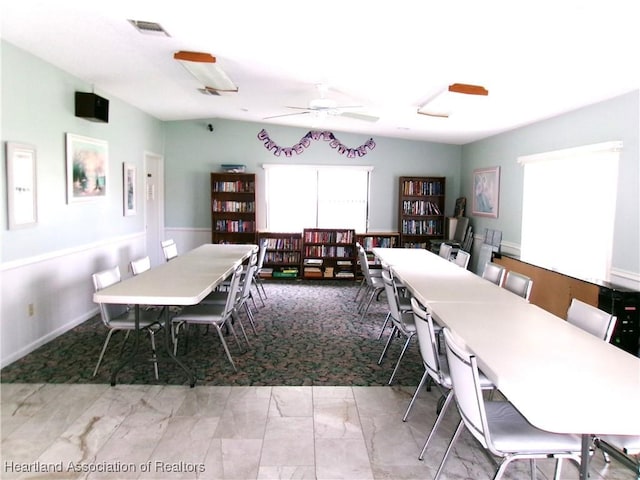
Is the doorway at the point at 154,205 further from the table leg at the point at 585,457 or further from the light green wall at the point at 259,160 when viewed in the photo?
the table leg at the point at 585,457

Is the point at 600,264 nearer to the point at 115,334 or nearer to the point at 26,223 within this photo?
the point at 115,334

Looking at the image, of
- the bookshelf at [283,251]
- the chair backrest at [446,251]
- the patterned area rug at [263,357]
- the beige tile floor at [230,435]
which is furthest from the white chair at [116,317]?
the bookshelf at [283,251]

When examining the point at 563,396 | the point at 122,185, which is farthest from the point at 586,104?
the point at 122,185

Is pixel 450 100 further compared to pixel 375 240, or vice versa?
pixel 375 240

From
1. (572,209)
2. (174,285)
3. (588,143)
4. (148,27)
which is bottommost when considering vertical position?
(174,285)

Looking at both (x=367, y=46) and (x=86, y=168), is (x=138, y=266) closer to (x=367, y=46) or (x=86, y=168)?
(x=86, y=168)

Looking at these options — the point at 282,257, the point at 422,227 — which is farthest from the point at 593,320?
the point at 282,257

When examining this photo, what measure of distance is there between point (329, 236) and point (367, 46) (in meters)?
4.79

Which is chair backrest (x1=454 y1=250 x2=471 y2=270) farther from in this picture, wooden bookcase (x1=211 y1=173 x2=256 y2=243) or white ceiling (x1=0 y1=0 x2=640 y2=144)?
wooden bookcase (x1=211 y1=173 x2=256 y2=243)

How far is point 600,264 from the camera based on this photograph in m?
4.58

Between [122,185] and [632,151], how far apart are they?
5993mm

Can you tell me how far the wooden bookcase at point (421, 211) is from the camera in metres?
8.25

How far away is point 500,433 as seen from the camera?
204 cm

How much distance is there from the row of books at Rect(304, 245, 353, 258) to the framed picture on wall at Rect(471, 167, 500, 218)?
229cm
